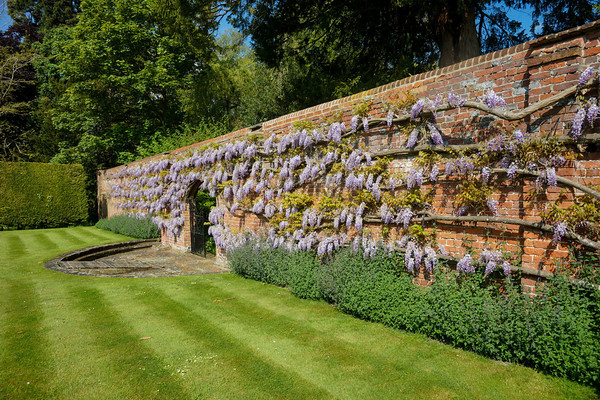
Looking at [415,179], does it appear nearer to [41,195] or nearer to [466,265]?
[466,265]

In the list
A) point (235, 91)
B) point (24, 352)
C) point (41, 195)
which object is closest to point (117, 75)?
point (235, 91)

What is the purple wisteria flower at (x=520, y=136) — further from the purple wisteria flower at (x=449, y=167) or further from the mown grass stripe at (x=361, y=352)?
the mown grass stripe at (x=361, y=352)

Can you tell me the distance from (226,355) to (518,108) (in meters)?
4.23

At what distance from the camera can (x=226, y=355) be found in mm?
3977

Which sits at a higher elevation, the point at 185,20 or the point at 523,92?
the point at 185,20

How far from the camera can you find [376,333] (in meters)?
4.40

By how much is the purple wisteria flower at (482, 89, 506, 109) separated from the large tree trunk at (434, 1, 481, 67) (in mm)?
4973

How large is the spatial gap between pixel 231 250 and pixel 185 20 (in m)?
6.67

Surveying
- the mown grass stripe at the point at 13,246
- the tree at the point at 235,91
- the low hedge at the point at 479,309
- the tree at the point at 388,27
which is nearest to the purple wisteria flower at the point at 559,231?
the low hedge at the point at 479,309

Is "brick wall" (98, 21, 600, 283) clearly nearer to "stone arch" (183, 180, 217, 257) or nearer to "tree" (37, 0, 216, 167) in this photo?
"stone arch" (183, 180, 217, 257)

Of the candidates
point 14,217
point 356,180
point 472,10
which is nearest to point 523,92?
point 356,180

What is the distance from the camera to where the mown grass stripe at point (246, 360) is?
10.7ft

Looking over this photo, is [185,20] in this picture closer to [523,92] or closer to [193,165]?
[193,165]

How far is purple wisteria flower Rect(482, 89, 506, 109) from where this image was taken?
3907mm
